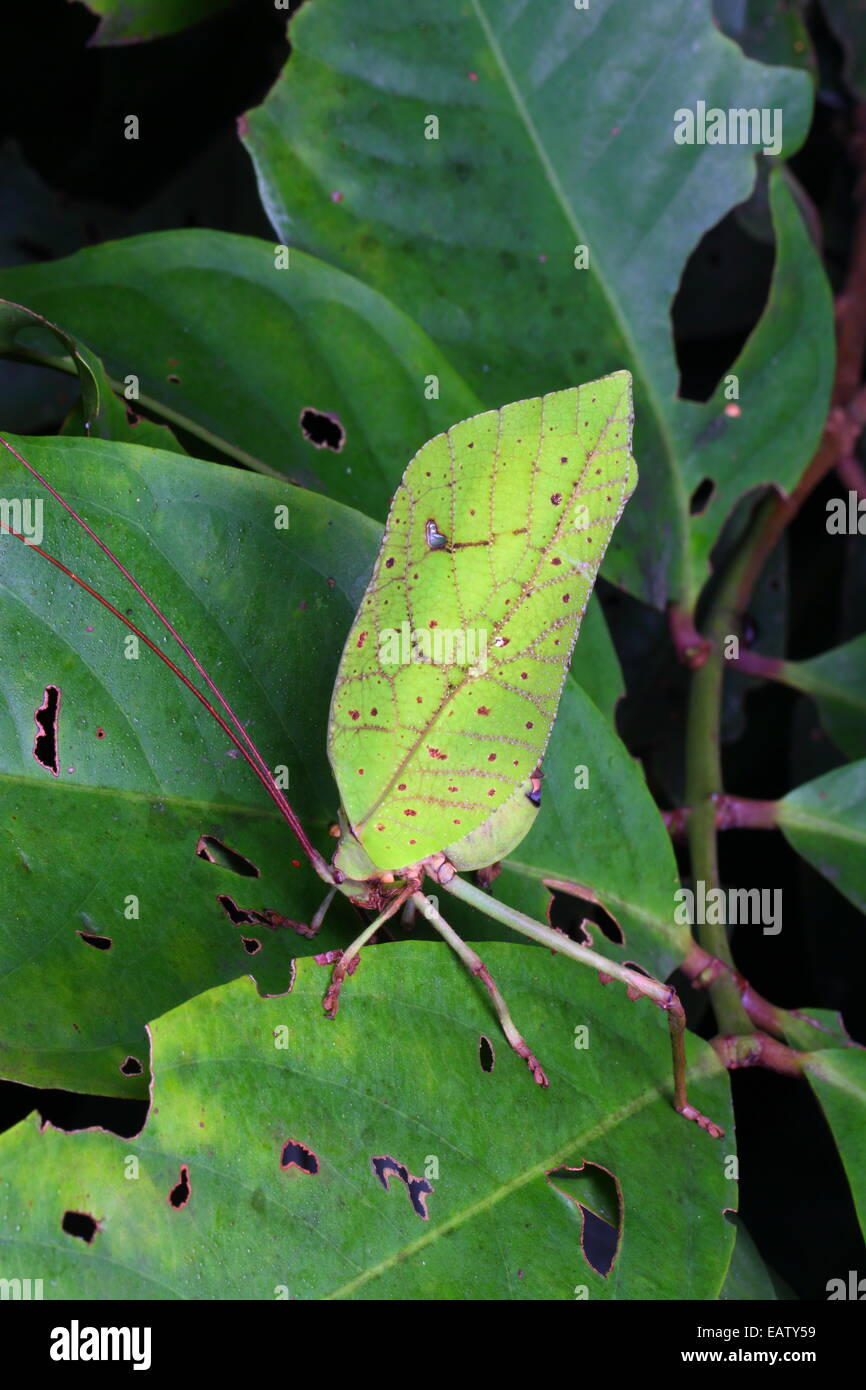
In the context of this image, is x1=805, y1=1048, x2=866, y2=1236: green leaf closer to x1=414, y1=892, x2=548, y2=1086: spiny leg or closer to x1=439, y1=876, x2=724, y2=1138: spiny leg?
x1=439, y1=876, x2=724, y2=1138: spiny leg

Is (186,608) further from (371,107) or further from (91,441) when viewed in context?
(371,107)

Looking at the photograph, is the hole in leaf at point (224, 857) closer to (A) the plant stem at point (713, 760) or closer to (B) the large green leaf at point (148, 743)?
(B) the large green leaf at point (148, 743)

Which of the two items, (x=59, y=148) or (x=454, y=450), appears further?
(x=59, y=148)

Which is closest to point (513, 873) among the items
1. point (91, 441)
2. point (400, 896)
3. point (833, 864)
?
point (400, 896)

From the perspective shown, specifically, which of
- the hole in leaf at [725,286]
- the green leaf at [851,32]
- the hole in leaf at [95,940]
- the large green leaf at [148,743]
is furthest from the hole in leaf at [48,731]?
the green leaf at [851,32]

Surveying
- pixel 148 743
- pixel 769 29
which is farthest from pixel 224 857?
pixel 769 29
